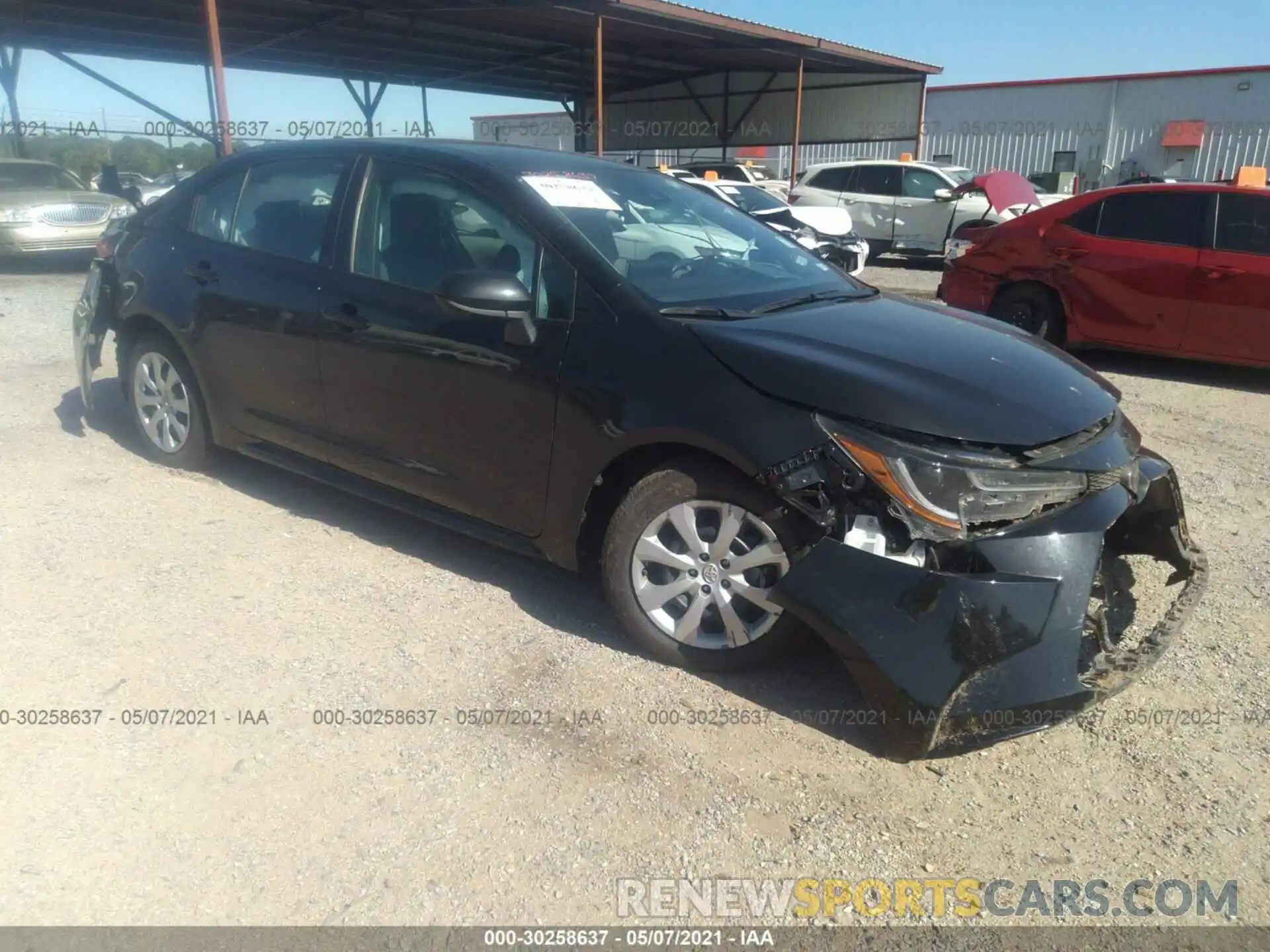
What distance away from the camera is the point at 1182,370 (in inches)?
309

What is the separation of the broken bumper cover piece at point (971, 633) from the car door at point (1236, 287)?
17.3 ft

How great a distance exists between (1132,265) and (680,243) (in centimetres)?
508

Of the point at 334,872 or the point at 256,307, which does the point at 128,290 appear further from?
A: the point at 334,872

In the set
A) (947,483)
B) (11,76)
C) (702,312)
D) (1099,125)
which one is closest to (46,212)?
(11,76)

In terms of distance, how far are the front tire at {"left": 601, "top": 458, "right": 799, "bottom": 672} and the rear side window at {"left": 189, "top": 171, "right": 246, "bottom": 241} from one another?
→ 8.58 feet

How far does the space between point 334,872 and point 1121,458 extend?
2.52 m

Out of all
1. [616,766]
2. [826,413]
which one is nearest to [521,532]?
[616,766]

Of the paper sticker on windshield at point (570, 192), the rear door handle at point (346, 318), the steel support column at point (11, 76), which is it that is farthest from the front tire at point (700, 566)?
the steel support column at point (11, 76)

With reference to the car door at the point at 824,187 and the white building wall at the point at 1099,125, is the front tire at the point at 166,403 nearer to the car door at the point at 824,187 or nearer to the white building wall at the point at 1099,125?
the car door at the point at 824,187

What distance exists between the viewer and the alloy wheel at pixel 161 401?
4789 millimetres

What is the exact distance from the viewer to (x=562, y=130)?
116ft

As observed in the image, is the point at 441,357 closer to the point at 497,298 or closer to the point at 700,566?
the point at 497,298

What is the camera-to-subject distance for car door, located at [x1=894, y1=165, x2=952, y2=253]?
15.4 meters

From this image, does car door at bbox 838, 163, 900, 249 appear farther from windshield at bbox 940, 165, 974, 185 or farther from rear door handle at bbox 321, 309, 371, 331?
rear door handle at bbox 321, 309, 371, 331
